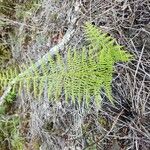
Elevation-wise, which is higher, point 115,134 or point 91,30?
point 91,30

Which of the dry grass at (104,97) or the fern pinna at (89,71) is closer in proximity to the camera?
the fern pinna at (89,71)

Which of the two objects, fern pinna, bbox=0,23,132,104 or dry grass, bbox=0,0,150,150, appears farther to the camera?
dry grass, bbox=0,0,150,150

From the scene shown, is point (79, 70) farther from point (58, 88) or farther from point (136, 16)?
point (136, 16)

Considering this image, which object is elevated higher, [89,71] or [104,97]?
[89,71]

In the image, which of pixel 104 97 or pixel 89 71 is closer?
pixel 89 71

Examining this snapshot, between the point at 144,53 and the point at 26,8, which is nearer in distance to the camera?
the point at 144,53

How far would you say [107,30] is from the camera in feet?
6.52

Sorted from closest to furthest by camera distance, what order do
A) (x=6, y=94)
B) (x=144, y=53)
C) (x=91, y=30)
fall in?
1. (x=91, y=30)
2. (x=144, y=53)
3. (x=6, y=94)

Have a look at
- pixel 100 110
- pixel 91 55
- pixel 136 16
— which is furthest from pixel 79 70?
pixel 136 16

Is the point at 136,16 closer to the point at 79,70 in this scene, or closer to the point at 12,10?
the point at 79,70

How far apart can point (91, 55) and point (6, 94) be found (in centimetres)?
77

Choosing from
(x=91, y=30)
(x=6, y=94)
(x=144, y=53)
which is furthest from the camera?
(x=6, y=94)

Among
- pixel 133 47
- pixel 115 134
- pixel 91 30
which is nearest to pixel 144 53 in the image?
pixel 133 47

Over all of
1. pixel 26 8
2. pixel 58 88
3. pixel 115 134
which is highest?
pixel 26 8
